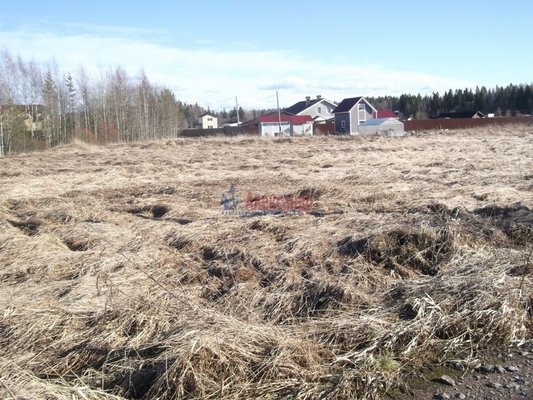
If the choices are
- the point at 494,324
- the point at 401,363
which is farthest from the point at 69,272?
the point at 494,324

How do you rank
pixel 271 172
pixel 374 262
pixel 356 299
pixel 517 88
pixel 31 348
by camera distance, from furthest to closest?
pixel 517 88, pixel 271 172, pixel 374 262, pixel 356 299, pixel 31 348

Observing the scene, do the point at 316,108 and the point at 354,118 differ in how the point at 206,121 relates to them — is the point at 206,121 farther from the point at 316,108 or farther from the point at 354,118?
the point at 354,118

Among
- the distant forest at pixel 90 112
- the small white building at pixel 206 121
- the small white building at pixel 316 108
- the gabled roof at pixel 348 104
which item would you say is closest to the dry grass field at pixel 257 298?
the distant forest at pixel 90 112

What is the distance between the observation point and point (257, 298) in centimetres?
414

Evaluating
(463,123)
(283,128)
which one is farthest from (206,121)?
(463,123)

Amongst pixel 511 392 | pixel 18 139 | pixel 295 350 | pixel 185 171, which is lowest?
pixel 511 392

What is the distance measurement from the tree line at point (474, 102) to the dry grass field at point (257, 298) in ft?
249

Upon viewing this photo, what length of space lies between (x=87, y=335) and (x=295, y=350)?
1.52 meters

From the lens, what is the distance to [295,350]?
10.3ft

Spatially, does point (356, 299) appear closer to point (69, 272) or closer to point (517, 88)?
point (69, 272)

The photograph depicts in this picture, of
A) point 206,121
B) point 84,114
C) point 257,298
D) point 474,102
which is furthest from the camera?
point 206,121

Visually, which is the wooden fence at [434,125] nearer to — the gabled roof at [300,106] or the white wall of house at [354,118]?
the white wall of house at [354,118]

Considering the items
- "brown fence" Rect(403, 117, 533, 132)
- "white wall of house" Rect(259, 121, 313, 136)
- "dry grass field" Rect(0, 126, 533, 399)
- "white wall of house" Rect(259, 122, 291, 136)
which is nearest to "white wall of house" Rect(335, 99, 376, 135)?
"white wall of house" Rect(259, 121, 313, 136)

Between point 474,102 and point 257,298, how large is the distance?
8718cm
